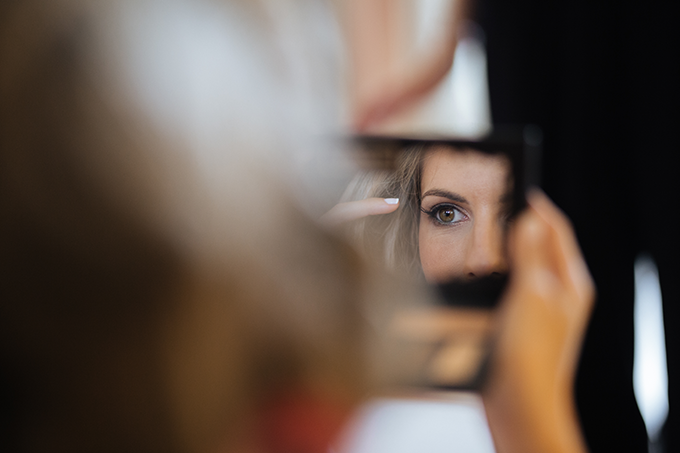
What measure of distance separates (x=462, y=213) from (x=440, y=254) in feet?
0.19

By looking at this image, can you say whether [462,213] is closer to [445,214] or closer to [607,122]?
[445,214]

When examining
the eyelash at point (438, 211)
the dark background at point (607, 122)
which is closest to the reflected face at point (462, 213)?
the eyelash at point (438, 211)

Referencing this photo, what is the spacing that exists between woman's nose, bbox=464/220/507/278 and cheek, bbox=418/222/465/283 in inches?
0.5

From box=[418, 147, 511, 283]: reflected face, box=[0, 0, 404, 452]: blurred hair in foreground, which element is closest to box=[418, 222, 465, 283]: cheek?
box=[418, 147, 511, 283]: reflected face

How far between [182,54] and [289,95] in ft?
0.54

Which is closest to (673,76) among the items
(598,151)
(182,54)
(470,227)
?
(598,151)

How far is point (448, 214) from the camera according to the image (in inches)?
20.1

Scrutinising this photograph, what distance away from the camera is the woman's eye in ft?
1.67

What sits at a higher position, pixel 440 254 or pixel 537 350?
pixel 440 254

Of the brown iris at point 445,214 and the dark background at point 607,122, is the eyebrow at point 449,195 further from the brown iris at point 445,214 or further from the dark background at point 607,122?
the dark background at point 607,122

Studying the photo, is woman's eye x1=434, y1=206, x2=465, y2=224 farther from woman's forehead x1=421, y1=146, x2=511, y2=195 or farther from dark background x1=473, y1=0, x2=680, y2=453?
dark background x1=473, y1=0, x2=680, y2=453

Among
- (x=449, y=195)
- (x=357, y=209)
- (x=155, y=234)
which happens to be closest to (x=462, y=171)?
(x=449, y=195)

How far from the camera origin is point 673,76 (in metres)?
0.58

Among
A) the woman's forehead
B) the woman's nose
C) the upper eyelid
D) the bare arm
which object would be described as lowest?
the bare arm
